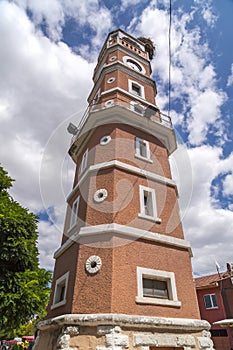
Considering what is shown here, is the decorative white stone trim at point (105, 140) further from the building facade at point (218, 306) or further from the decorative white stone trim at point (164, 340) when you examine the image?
the building facade at point (218, 306)

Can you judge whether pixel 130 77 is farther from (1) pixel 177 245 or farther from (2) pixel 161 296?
(2) pixel 161 296

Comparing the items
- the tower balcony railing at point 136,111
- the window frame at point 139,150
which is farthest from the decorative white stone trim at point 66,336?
the tower balcony railing at point 136,111

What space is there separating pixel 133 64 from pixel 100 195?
1381cm

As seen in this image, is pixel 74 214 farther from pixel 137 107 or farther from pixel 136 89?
pixel 136 89

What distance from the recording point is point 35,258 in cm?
1005

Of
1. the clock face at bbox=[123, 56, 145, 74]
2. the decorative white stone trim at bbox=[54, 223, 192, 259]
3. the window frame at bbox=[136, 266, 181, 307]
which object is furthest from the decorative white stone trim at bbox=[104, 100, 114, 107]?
the window frame at bbox=[136, 266, 181, 307]

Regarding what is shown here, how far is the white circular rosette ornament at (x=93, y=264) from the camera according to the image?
9603 mm

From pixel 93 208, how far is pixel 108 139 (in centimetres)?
453

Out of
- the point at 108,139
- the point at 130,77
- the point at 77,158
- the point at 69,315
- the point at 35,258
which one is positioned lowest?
the point at 69,315

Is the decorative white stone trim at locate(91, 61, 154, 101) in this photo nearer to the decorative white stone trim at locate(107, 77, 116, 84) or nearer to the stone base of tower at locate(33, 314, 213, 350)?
the decorative white stone trim at locate(107, 77, 116, 84)

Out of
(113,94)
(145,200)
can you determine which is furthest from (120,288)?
(113,94)

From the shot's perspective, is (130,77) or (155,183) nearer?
(155,183)

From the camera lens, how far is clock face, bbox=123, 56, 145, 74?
20.2 meters

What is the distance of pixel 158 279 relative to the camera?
34.0 ft
